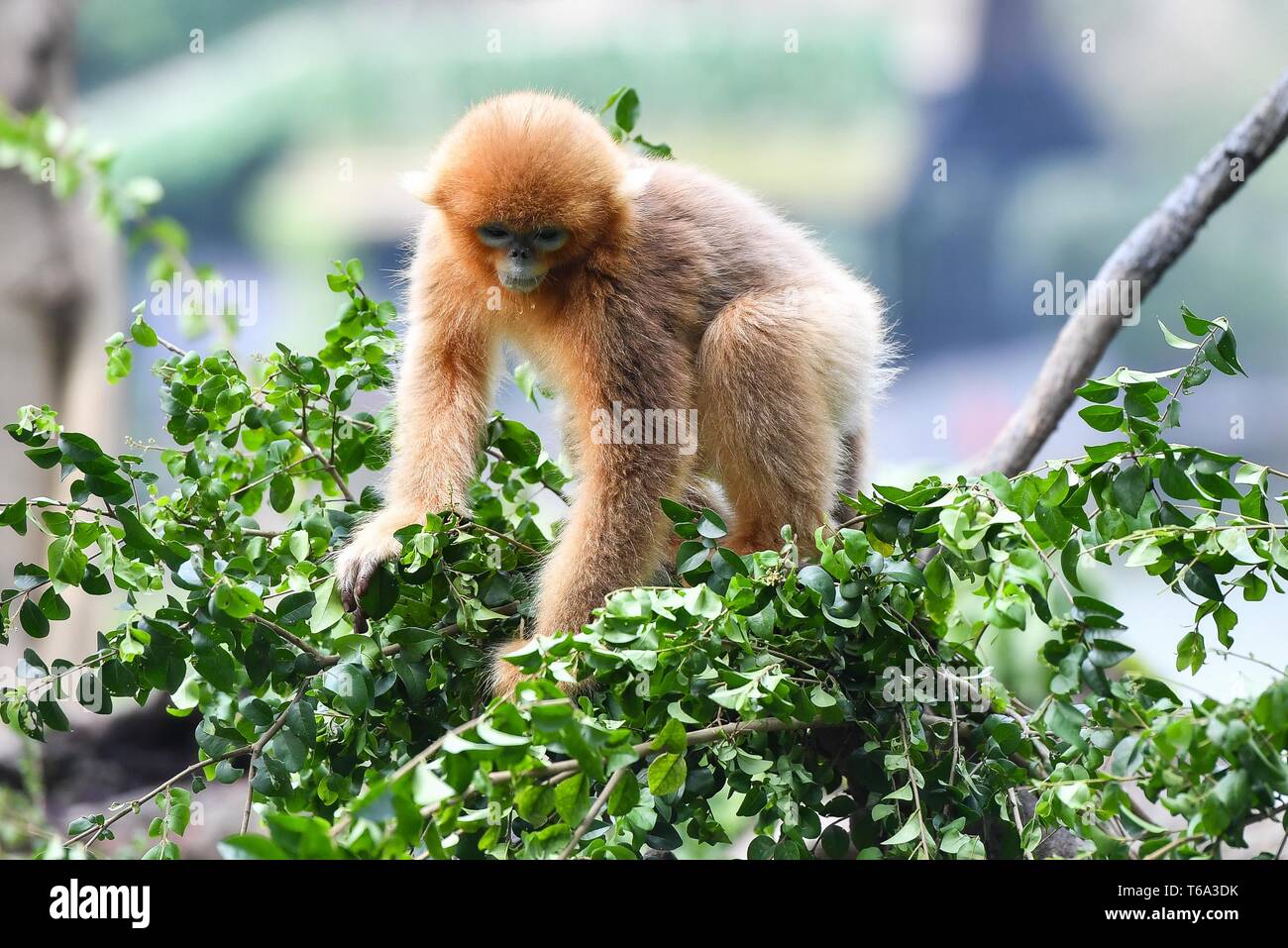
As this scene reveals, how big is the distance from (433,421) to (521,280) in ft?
1.11

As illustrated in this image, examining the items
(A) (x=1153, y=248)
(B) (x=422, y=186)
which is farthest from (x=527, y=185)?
(A) (x=1153, y=248)

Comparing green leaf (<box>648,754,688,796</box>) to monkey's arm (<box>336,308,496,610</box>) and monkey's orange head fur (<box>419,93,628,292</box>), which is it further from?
monkey's orange head fur (<box>419,93,628,292</box>)

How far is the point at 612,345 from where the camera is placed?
6.65 feet

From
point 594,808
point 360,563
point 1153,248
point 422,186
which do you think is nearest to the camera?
point 594,808

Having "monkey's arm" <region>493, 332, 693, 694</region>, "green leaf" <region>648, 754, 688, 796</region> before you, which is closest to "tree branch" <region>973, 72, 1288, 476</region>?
"monkey's arm" <region>493, 332, 693, 694</region>

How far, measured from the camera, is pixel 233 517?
73.3 inches

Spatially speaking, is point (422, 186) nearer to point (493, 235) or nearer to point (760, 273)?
point (493, 235)

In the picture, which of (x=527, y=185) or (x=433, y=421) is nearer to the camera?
(x=527, y=185)

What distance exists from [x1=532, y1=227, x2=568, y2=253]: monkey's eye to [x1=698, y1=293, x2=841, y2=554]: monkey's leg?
33cm

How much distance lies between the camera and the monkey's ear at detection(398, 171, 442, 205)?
6.90ft

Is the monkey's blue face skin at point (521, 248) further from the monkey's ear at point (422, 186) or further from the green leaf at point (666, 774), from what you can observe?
the green leaf at point (666, 774)
